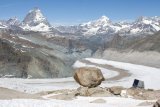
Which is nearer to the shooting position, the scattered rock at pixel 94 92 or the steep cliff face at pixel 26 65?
the scattered rock at pixel 94 92

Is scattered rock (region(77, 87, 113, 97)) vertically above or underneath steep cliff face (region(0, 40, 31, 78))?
underneath

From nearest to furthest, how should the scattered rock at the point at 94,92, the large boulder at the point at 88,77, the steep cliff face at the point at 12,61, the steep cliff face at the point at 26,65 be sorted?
the scattered rock at the point at 94,92 < the large boulder at the point at 88,77 < the steep cliff face at the point at 12,61 < the steep cliff face at the point at 26,65

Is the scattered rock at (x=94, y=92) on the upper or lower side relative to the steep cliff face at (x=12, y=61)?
lower

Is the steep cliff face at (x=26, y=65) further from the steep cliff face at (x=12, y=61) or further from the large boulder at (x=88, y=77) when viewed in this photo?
the large boulder at (x=88, y=77)

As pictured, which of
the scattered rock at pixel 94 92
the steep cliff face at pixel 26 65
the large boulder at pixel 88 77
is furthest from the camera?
the steep cliff face at pixel 26 65

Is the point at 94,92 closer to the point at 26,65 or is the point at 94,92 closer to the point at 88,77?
the point at 88,77

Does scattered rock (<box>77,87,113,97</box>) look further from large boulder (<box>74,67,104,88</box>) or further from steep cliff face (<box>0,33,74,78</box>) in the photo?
steep cliff face (<box>0,33,74,78</box>)

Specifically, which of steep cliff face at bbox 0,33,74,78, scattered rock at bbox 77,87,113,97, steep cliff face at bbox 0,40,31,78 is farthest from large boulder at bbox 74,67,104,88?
steep cliff face at bbox 0,40,31,78

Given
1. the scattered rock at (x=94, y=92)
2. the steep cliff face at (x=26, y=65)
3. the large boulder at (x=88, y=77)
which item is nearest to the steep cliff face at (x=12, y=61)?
the steep cliff face at (x=26, y=65)

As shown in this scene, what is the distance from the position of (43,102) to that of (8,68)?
354 ft

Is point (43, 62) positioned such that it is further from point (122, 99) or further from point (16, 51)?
A: point (122, 99)

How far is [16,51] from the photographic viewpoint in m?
160

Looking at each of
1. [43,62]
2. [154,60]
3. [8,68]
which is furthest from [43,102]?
[154,60]

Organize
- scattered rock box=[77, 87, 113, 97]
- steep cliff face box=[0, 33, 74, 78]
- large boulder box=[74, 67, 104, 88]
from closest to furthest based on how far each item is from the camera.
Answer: scattered rock box=[77, 87, 113, 97]
large boulder box=[74, 67, 104, 88]
steep cliff face box=[0, 33, 74, 78]
